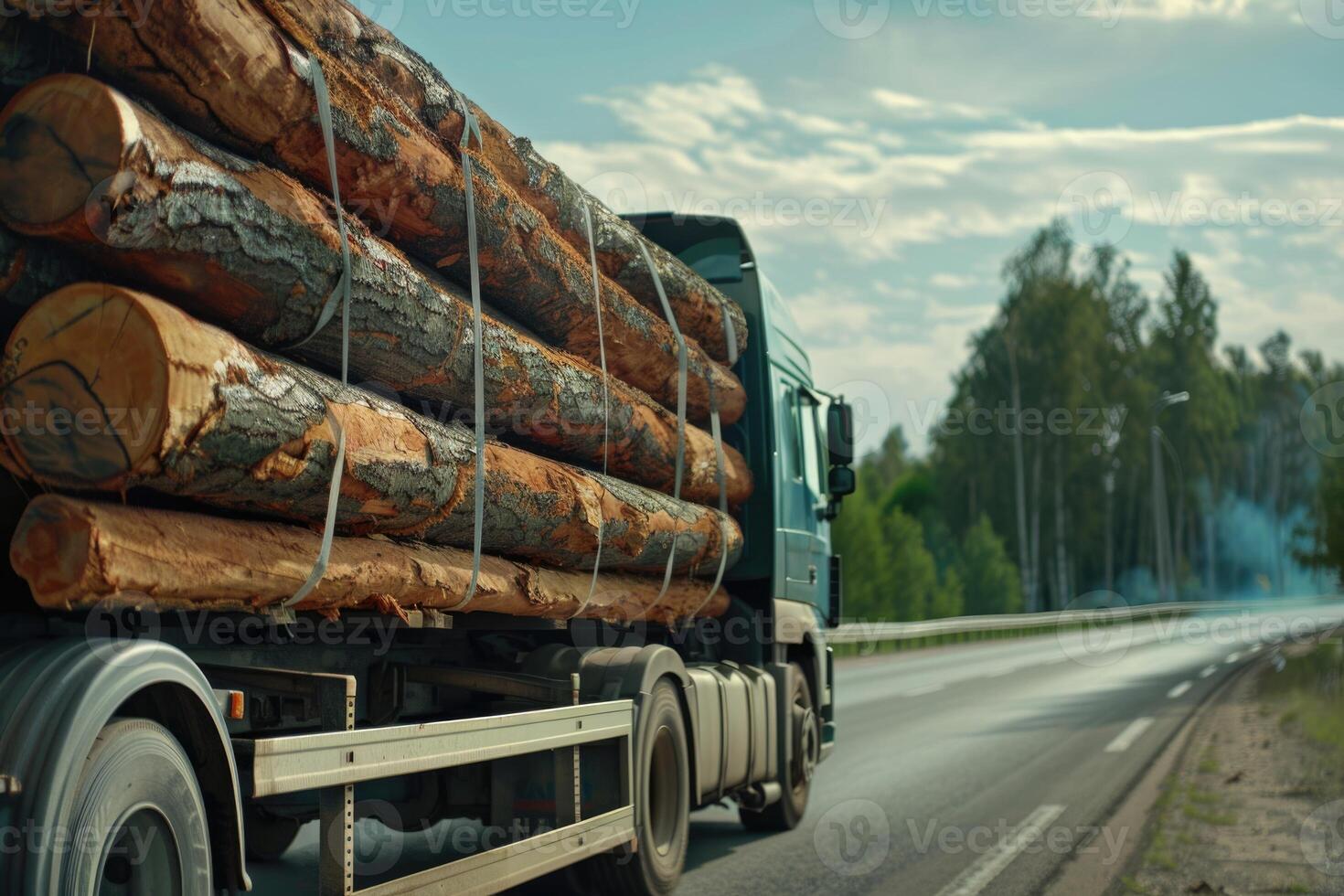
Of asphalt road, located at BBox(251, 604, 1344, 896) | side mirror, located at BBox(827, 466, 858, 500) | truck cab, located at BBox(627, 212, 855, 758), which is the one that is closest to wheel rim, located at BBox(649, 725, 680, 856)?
asphalt road, located at BBox(251, 604, 1344, 896)

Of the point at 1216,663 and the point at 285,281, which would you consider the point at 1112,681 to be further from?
the point at 285,281

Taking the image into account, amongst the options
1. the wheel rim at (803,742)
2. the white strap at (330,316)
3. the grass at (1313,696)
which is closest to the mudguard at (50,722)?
the white strap at (330,316)

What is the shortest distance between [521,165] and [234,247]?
2415 millimetres

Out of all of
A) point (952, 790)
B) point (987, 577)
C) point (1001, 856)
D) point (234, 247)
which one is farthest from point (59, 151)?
point (987, 577)

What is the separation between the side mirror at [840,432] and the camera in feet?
31.5

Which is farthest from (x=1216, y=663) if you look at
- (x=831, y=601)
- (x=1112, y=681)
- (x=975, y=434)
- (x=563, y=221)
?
(x=975, y=434)

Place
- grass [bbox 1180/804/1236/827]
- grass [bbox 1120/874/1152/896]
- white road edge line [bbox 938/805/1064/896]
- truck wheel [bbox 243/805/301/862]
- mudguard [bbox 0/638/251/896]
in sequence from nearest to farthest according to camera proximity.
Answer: mudguard [bbox 0/638/251/896], truck wheel [bbox 243/805/301/862], grass [bbox 1120/874/1152/896], white road edge line [bbox 938/805/1064/896], grass [bbox 1180/804/1236/827]

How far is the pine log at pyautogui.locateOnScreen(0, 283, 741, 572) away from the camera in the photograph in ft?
10.4

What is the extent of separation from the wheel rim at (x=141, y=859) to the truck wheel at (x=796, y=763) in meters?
5.73

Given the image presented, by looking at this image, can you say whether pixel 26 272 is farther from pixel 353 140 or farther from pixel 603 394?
pixel 603 394

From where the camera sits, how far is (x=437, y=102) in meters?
5.06

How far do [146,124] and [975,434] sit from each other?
196ft

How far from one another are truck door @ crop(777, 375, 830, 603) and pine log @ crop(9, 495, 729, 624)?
355cm

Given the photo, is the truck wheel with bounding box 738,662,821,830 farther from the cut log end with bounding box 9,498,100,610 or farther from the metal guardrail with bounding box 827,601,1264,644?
the metal guardrail with bounding box 827,601,1264,644
